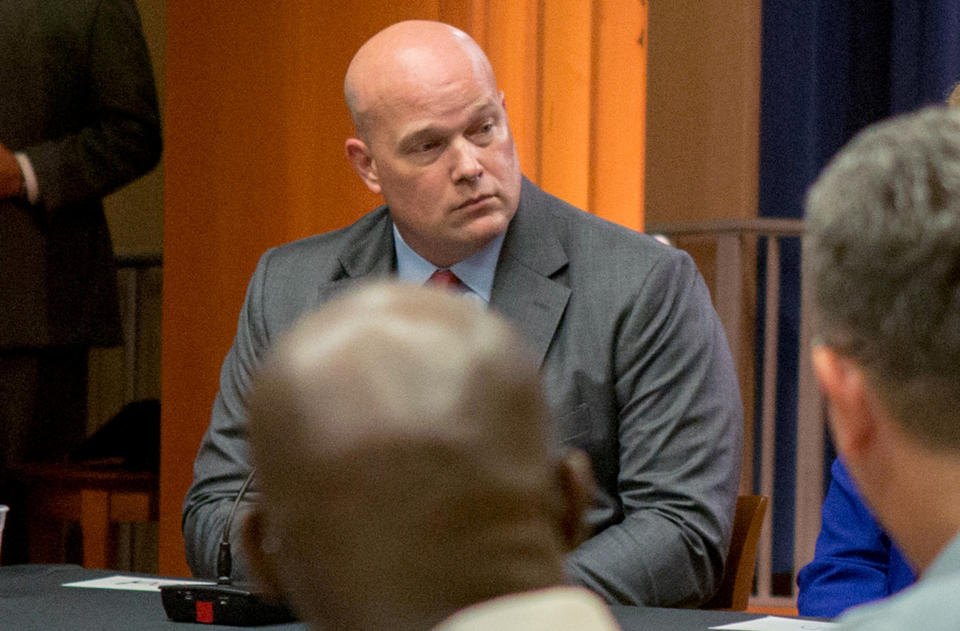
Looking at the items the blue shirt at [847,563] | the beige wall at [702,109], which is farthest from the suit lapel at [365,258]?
the beige wall at [702,109]

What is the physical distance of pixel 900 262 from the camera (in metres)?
0.69

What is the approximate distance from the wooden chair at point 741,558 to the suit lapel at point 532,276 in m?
0.35

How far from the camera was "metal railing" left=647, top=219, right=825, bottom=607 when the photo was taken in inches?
156

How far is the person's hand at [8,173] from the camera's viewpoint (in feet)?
10.2

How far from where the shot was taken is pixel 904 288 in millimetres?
697

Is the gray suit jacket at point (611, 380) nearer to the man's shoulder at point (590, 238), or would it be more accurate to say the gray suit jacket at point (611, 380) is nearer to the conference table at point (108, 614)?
the man's shoulder at point (590, 238)

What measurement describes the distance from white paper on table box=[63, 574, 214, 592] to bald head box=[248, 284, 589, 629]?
1.09m

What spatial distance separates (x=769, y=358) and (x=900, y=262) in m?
3.36

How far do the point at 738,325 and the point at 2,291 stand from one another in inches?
80.8

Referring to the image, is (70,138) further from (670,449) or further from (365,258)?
(670,449)

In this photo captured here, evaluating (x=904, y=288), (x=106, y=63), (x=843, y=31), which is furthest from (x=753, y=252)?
(x=904, y=288)

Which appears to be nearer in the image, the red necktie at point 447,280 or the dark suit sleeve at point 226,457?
the dark suit sleeve at point 226,457

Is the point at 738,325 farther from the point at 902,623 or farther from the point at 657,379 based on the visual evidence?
the point at 902,623

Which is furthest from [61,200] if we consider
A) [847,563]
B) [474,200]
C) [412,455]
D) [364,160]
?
[412,455]
